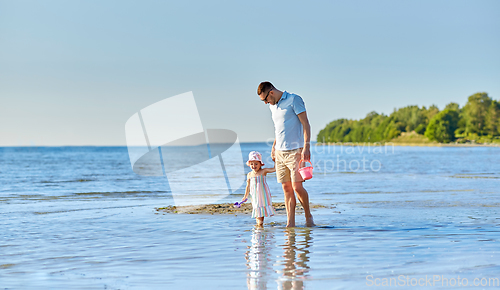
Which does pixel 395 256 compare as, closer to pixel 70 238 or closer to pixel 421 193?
pixel 70 238

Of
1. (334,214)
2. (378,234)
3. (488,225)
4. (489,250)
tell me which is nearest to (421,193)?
(334,214)

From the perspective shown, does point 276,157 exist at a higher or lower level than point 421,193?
higher

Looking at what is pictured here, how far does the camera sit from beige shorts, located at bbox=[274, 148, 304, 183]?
6430 millimetres

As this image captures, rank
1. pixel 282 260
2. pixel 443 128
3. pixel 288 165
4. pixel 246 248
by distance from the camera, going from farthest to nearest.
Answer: pixel 443 128, pixel 288 165, pixel 246 248, pixel 282 260

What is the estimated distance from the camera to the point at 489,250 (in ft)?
15.9

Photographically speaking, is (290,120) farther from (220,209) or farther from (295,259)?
(220,209)

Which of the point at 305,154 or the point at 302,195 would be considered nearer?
the point at 305,154

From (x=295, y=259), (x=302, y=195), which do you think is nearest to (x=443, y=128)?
(x=302, y=195)

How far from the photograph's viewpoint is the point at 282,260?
14.8 feet

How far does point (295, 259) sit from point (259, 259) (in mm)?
361

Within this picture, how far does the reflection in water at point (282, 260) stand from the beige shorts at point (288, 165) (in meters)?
0.80

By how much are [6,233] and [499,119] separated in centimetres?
11739

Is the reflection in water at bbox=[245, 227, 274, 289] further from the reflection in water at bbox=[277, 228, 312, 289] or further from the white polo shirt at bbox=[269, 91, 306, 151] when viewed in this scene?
the white polo shirt at bbox=[269, 91, 306, 151]

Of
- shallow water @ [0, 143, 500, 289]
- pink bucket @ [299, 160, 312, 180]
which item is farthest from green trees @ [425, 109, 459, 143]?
pink bucket @ [299, 160, 312, 180]
